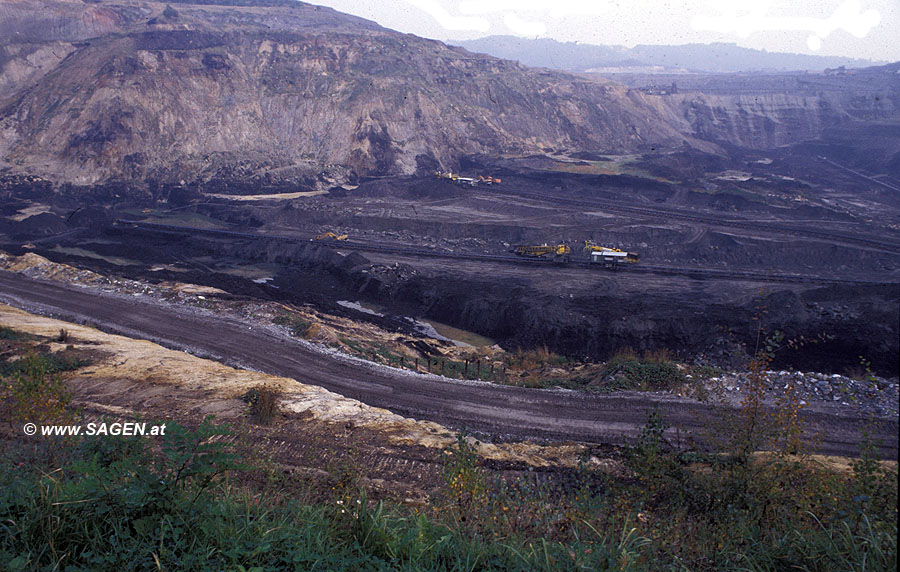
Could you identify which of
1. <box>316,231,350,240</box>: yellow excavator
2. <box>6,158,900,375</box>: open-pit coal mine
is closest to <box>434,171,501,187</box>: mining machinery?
<box>6,158,900,375</box>: open-pit coal mine

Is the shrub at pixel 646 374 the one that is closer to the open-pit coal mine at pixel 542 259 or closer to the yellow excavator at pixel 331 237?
the open-pit coal mine at pixel 542 259

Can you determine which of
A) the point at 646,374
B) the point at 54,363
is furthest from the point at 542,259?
the point at 54,363

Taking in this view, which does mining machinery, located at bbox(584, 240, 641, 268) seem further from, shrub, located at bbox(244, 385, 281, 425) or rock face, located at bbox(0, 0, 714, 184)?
rock face, located at bbox(0, 0, 714, 184)

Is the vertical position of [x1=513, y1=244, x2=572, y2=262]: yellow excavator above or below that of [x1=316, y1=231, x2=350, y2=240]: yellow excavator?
above

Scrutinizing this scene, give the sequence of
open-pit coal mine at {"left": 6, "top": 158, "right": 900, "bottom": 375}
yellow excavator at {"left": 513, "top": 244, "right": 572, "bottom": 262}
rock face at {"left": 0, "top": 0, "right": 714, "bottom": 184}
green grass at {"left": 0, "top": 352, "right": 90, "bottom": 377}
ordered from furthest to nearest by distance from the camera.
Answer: rock face at {"left": 0, "top": 0, "right": 714, "bottom": 184}
yellow excavator at {"left": 513, "top": 244, "right": 572, "bottom": 262}
open-pit coal mine at {"left": 6, "top": 158, "right": 900, "bottom": 375}
green grass at {"left": 0, "top": 352, "right": 90, "bottom": 377}

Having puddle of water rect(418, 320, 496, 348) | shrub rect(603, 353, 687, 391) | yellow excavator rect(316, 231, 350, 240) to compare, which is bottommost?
puddle of water rect(418, 320, 496, 348)

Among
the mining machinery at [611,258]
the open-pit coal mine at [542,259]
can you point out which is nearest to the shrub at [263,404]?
the open-pit coal mine at [542,259]

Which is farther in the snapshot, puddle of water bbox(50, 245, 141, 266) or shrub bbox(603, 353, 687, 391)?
puddle of water bbox(50, 245, 141, 266)

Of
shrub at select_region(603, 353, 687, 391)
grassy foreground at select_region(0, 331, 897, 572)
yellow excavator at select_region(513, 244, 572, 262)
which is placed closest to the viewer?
grassy foreground at select_region(0, 331, 897, 572)
